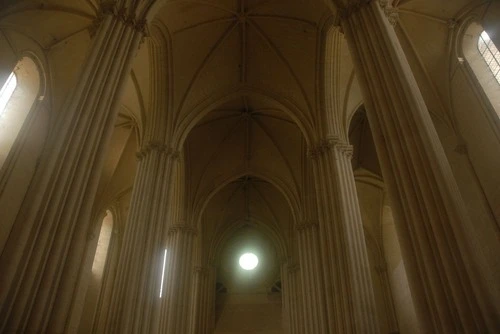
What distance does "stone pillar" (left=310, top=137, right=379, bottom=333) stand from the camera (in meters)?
8.77

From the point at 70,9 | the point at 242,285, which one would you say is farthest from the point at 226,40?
the point at 242,285

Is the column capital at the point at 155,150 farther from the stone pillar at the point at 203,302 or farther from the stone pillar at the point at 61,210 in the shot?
the stone pillar at the point at 203,302

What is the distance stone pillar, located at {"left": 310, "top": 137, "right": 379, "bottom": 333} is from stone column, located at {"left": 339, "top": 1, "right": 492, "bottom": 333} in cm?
396

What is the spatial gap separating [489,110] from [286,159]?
8.99m

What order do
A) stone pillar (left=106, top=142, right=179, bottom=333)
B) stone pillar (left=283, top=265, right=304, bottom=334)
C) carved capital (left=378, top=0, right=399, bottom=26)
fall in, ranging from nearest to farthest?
carved capital (left=378, top=0, right=399, bottom=26) < stone pillar (left=106, top=142, right=179, bottom=333) < stone pillar (left=283, top=265, right=304, bottom=334)

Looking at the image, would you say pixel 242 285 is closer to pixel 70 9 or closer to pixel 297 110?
pixel 297 110

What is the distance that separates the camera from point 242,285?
2225 centimetres

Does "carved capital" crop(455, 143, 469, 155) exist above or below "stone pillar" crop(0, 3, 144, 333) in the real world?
above

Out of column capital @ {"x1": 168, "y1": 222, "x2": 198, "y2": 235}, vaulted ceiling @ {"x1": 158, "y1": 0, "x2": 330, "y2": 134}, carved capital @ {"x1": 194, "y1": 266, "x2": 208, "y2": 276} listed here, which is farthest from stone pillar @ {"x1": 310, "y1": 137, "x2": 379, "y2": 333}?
carved capital @ {"x1": 194, "y1": 266, "x2": 208, "y2": 276}

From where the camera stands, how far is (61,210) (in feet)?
17.2

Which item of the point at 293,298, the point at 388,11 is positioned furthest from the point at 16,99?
the point at 293,298

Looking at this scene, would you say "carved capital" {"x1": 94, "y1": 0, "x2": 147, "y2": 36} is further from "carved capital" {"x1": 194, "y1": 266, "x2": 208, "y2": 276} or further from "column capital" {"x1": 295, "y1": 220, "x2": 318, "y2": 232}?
"carved capital" {"x1": 194, "y1": 266, "x2": 208, "y2": 276}

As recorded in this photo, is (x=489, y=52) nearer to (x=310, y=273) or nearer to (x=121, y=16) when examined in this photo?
(x=121, y=16)

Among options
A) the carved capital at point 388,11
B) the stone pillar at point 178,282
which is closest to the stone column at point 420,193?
the carved capital at point 388,11
